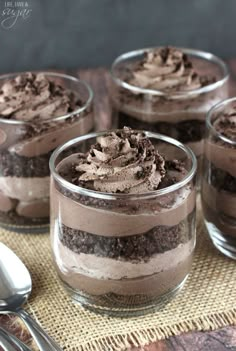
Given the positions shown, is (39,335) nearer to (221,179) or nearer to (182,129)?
(221,179)

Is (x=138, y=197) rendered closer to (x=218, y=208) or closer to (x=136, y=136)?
(x=136, y=136)

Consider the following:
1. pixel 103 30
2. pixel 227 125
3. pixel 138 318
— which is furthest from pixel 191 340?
pixel 103 30

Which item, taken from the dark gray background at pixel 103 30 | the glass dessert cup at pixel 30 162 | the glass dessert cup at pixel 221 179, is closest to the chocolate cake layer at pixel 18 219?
the glass dessert cup at pixel 30 162

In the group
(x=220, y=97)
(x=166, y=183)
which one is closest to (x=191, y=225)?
(x=166, y=183)

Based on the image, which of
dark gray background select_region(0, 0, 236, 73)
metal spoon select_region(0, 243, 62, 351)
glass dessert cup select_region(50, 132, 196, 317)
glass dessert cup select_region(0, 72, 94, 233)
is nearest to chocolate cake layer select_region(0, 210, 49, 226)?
glass dessert cup select_region(0, 72, 94, 233)

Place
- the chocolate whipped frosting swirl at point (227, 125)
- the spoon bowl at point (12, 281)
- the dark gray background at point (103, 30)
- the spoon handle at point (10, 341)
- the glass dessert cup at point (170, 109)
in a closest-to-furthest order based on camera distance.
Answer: the spoon handle at point (10, 341)
the spoon bowl at point (12, 281)
the chocolate whipped frosting swirl at point (227, 125)
the glass dessert cup at point (170, 109)
the dark gray background at point (103, 30)

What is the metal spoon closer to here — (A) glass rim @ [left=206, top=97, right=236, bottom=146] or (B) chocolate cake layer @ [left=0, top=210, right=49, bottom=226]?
(B) chocolate cake layer @ [left=0, top=210, right=49, bottom=226]

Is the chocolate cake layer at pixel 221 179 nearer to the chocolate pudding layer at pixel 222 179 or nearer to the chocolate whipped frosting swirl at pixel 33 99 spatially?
the chocolate pudding layer at pixel 222 179
